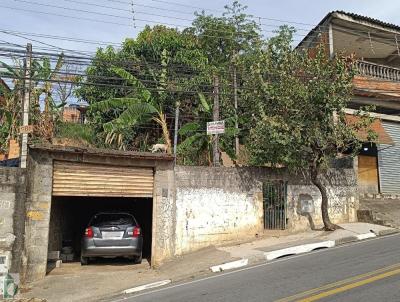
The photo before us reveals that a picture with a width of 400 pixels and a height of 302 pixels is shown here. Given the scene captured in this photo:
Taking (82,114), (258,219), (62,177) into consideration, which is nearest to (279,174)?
(258,219)

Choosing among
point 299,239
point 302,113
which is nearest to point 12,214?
point 299,239

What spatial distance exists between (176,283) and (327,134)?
7.42 meters

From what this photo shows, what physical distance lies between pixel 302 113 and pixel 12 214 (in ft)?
30.0

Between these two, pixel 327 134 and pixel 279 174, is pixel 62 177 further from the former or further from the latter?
pixel 327 134

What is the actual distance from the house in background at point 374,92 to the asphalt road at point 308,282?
9552mm

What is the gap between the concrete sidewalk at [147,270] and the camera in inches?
386

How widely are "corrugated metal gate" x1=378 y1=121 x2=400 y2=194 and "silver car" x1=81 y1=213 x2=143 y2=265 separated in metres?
13.0

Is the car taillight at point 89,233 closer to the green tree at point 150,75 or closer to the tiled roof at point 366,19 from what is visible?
the green tree at point 150,75

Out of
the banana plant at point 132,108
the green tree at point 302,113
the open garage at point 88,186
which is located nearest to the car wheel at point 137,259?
the open garage at point 88,186

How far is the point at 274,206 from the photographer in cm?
1523

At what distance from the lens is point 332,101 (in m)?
14.0

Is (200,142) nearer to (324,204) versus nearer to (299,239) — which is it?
(324,204)

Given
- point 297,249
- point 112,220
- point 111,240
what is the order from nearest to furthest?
1. point 297,249
2. point 111,240
3. point 112,220

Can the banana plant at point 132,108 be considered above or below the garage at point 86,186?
above
